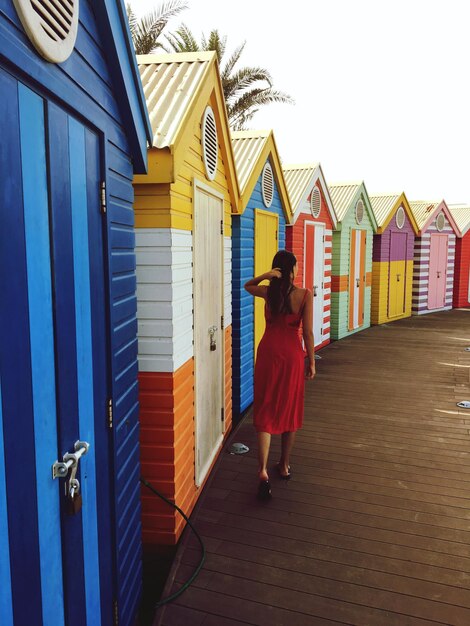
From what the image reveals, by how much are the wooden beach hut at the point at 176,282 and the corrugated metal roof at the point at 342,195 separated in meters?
8.09

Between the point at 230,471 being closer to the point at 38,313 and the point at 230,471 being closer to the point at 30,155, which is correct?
the point at 38,313

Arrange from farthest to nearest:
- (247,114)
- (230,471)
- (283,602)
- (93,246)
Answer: (247,114)
(230,471)
(283,602)
(93,246)

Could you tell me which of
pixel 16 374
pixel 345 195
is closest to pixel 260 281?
pixel 16 374

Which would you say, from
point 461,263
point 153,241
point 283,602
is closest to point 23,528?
point 283,602

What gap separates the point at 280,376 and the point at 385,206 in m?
12.0

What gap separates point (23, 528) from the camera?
176cm

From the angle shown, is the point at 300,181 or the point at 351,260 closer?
the point at 300,181

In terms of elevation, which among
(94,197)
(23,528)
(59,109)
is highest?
(59,109)

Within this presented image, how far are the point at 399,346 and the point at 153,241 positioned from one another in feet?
30.2

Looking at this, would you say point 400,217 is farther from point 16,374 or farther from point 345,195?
point 16,374

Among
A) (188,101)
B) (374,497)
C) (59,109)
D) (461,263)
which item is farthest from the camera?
(461,263)

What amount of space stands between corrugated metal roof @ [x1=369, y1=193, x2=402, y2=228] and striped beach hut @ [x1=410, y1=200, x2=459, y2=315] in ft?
6.90

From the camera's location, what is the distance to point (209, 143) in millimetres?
4891

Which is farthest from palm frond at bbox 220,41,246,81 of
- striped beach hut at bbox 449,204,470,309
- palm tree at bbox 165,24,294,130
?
striped beach hut at bbox 449,204,470,309
